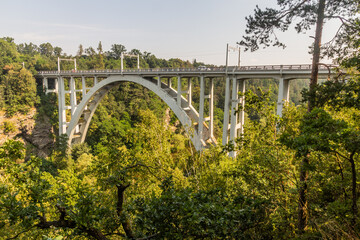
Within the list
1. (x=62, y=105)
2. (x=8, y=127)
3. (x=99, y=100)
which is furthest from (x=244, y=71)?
(x=8, y=127)

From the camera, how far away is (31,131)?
36.2 metres

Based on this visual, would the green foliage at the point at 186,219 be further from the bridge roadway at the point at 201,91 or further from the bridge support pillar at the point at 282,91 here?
the bridge support pillar at the point at 282,91

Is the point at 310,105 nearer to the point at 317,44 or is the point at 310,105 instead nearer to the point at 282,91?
the point at 317,44

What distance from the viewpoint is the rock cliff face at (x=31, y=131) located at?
3347 centimetres

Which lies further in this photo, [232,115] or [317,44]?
[232,115]

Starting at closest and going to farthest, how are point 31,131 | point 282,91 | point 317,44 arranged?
point 317,44
point 282,91
point 31,131

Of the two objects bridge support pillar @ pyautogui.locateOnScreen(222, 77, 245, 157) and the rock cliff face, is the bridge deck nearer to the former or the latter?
bridge support pillar @ pyautogui.locateOnScreen(222, 77, 245, 157)

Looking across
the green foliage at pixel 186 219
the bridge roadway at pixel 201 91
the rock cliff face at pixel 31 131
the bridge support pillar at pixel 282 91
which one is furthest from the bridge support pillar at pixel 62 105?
the green foliage at pixel 186 219

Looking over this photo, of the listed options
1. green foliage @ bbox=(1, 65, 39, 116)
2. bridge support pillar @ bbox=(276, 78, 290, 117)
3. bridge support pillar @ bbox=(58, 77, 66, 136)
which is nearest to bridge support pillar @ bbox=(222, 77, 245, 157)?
bridge support pillar @ bbox=(276, 78, 290, 117)

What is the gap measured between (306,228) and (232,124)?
34.3 feet

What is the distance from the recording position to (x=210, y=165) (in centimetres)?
732

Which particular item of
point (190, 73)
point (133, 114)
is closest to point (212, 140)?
point (190, 73)

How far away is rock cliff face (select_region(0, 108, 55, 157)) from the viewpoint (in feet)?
110

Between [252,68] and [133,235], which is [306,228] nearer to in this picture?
[133,235]
